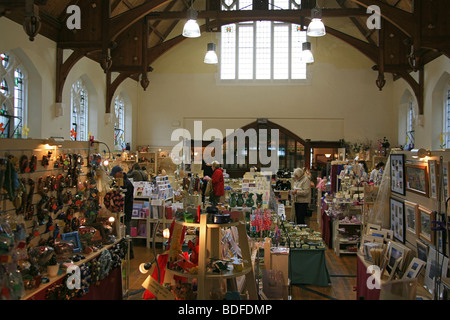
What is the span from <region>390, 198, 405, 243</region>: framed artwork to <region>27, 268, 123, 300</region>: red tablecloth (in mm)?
3209

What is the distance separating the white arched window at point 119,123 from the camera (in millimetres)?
13500

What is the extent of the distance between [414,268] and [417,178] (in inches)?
40.6

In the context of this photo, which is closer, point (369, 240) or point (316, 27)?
point (369, 240)

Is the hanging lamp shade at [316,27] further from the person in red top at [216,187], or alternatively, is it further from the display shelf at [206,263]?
the display shelf at [206,263]

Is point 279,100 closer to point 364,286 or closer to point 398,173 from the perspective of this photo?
point 398,173

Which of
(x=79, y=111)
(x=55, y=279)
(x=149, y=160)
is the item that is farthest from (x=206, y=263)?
(x=149, y=160)

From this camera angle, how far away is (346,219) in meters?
8.14

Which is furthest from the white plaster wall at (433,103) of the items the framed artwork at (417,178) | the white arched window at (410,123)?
the framed artwork at (417,178)

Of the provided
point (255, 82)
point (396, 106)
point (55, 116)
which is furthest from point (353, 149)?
point (55, 116)

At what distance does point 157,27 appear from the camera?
43.6 ft

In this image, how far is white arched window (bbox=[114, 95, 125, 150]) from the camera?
13500mm

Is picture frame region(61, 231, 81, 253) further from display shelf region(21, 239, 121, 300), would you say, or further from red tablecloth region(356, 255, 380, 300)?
red tablecloth region(356, 255, 380, 300)

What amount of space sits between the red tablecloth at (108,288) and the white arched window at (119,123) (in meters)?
8.70
